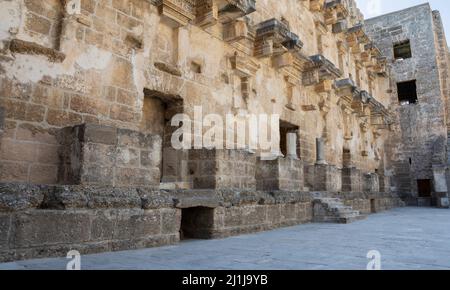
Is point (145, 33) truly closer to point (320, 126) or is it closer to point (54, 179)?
point (54, 179)

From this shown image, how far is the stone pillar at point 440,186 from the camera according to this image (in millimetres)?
15362

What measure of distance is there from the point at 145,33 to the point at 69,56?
56.4 inches

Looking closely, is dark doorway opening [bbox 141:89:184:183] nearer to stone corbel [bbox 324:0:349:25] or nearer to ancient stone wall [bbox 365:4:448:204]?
stone corbel [bbox 324:0:349:25]

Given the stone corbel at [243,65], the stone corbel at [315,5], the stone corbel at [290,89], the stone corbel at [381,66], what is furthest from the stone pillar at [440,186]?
the stone corbel at [243,65]

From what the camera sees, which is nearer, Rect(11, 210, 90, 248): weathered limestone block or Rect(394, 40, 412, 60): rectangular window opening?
Rect(11, 210, 90, 248): weathered limestone block

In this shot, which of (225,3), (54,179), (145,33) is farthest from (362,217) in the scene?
(54,179)

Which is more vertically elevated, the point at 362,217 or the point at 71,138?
the point at 71,138

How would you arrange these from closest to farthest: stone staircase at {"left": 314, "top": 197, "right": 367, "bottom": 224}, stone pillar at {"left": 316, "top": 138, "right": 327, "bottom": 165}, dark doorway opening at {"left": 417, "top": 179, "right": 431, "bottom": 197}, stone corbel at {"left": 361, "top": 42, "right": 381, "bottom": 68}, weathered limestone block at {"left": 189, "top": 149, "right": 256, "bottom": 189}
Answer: weathered limestone block at {"left": 189, "top": 149, "right": 256, "bottom": 189}
stone staircase at {"left": 314, "top": 197, "right": 367, "bottom": 224}
stone pillar at {"left": 316, "top": 138, "right": 327, "bottom": 165}
stone corbel at {"left": 361, "top": 42, "right": 381, "bottom": 68}
dark doorway opening at {"left": 417, "top": 179, "right": 431, "bottom": 197}

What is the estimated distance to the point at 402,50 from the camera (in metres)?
19.3

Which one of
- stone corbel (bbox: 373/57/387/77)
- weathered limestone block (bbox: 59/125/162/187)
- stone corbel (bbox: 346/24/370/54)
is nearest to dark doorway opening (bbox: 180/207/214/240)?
weathered limestone block (bbox: 59/125/162/187)

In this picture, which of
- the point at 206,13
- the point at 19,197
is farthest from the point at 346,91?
the point at 19,197

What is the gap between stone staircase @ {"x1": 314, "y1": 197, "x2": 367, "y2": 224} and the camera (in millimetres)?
7715

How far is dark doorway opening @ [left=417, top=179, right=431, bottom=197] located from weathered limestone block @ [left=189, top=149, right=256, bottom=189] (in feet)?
47.7

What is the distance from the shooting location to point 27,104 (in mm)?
3990
